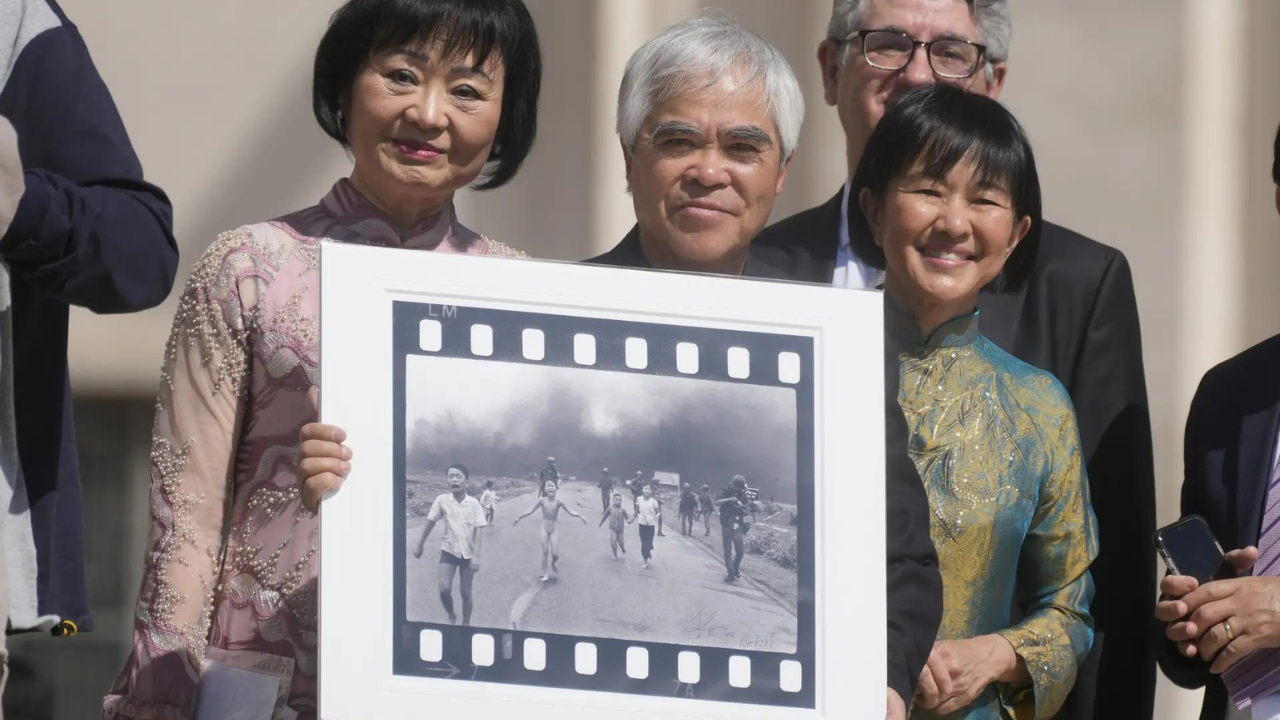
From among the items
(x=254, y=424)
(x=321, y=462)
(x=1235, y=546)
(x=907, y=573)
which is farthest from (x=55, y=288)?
(x=1235, y=546)

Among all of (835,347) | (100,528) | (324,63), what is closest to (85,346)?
(100,528)

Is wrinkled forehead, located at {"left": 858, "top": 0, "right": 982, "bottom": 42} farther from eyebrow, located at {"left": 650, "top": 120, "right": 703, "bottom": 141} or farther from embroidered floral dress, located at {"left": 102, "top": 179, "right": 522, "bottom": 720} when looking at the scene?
embroidered floral dress, located at {"left": 102, "top": 179, "right": 522, "bottom": 720}

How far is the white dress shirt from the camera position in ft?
11.6

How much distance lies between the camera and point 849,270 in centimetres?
363

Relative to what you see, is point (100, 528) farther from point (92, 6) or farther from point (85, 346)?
point (92, 6)

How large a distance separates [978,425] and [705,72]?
29.0 inches

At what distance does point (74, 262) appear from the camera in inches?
→ 92.2

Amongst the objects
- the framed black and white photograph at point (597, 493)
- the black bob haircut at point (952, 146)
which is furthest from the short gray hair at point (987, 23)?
the framed black and white photograph at point (597, 493)

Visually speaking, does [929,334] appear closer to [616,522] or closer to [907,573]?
[907,573]

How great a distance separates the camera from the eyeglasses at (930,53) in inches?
146

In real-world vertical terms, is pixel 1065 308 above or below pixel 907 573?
above

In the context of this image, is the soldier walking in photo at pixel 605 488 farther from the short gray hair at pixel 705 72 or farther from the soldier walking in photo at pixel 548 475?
the short gray hair at pixel 705 72

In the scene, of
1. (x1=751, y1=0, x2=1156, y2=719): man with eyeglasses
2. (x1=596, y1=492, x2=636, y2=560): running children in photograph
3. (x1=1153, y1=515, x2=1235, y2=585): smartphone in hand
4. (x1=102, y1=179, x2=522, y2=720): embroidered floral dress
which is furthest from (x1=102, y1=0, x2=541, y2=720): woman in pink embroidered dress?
(x1=1153, y1=515, x2=1235, y2=585): smartphone in hand

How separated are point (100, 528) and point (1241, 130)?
137 inches
